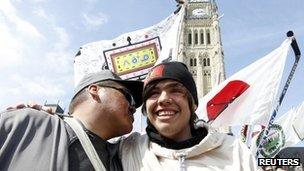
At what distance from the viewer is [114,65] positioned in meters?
5.64

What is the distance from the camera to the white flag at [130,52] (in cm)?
562

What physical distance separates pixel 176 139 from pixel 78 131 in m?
0.55

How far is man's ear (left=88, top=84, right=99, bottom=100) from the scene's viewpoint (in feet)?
7.36

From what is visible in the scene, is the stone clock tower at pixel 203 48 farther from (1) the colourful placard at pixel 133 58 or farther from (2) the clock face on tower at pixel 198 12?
(1) the colourful placard at pixel 133 58

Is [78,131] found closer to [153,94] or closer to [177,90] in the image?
[153,94]

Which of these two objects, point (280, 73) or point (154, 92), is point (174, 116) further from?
point (280, 73)

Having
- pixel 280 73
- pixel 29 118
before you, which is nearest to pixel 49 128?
pixel 29 118

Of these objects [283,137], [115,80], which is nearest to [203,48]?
[283,137]

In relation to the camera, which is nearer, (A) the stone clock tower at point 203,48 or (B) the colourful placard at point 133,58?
(B) the colourful placard at point 133,58

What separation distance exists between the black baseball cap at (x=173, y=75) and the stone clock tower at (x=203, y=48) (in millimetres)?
49991

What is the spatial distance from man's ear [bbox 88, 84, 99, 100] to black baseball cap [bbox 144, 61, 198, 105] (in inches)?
11.4

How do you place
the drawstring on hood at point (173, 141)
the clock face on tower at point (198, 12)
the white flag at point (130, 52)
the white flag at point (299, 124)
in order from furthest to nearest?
1. the clock face on tower at point (198, 12)
2. the white flag at point (299, 124)
3. the white flag at point (130, 52)
4. the drawstring on hood at point (173, 141)

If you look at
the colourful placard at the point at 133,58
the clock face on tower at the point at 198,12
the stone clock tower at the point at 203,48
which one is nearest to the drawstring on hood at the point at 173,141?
the colourful placard at the point at 133,58

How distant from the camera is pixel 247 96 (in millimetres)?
6418
